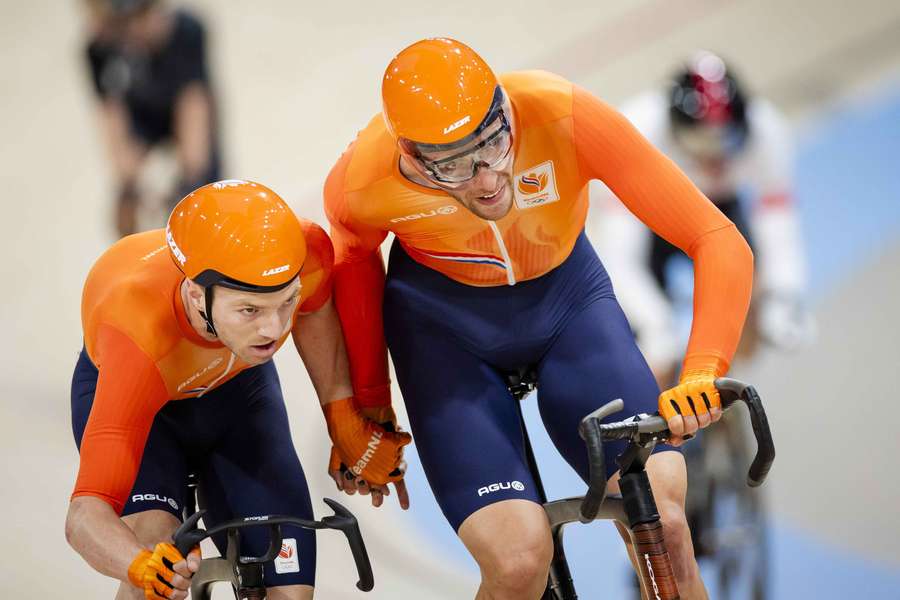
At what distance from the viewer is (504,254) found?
312cm

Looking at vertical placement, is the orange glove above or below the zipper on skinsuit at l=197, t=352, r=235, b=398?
below

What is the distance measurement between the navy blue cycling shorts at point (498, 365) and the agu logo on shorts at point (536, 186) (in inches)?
9.5

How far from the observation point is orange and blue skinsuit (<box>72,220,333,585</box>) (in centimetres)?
284

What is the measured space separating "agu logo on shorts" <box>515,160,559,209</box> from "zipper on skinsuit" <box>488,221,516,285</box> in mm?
83

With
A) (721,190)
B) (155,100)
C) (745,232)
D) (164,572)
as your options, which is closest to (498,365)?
(164,572)

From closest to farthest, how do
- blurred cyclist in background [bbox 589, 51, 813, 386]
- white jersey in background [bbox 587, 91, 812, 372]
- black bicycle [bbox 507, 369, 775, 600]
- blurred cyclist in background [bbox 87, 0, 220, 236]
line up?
black bicycle [bbox 507, 369, 775, 600] < white jersey in background [bbox 587, 91, 812, 372] < blurred cyclist in background [bbox 589, 51, 813, 386] < blurred cyclist in background [bbox 87, 0, 220, 236]

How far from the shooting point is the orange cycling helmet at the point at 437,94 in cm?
274

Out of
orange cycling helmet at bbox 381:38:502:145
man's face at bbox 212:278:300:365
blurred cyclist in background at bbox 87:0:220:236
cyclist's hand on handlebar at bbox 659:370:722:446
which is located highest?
A: blurred cyclist in background at bbox 87:0:220:236

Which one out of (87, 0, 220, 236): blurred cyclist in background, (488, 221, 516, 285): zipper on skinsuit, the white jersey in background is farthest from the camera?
(87, 0, 220, 236): blurred cyclist in background

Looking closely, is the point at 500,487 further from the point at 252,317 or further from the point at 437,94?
the point at 437,94

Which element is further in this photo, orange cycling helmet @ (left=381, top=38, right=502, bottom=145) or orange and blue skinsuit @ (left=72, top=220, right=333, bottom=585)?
orange and blue skinsuit @ (left=72, top=220, right=333, bottom=585)

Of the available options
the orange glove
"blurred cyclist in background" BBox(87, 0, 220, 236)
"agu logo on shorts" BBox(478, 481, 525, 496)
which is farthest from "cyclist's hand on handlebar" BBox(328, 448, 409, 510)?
"blurred cyclist in background" BBox(87, 0, 220, 236)

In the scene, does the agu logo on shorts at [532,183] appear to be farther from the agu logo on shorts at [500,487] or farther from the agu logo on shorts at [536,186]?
the agu logo on shorts at [500,487]

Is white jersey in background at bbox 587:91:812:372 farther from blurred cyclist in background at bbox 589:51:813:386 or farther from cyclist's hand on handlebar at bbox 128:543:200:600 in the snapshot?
cyclist's hand on handlebar at bbox 128:543:200:600
